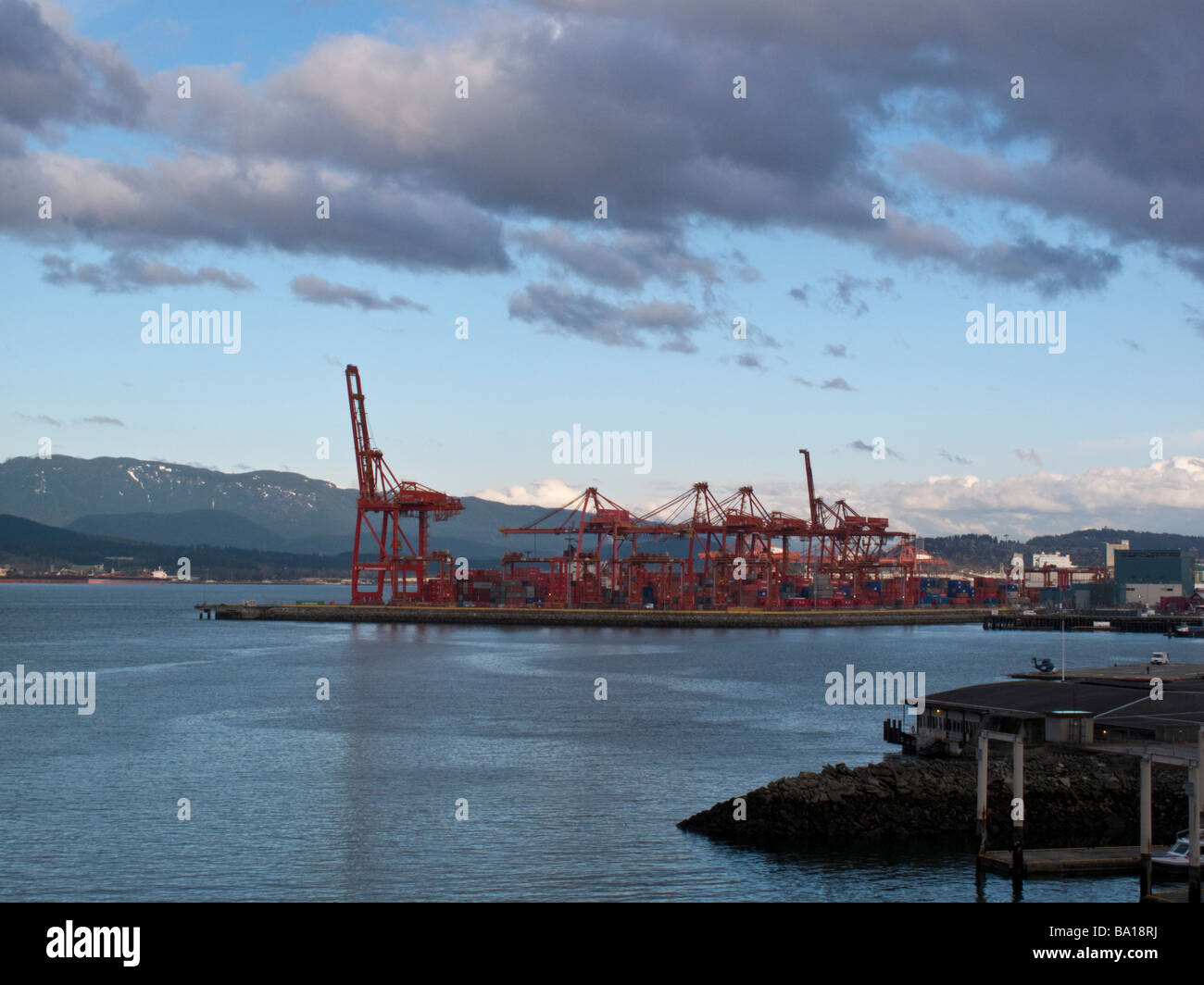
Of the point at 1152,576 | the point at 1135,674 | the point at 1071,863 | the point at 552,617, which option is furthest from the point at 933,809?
the point at 1152,576

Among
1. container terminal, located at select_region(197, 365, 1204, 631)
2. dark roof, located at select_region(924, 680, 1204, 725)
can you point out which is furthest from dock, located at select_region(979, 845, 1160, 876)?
container terminal, located at select_region(197, 365, 1204, 631)

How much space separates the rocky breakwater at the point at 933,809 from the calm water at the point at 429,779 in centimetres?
144

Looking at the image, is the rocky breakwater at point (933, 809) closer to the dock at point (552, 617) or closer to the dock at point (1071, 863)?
the dock at point (1071, 863)

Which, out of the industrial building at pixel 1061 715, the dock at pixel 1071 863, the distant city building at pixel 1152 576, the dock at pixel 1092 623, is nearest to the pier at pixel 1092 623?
the dock at pixel 1092 623

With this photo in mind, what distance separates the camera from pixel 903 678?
216 ft

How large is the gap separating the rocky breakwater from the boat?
3266 millimetres

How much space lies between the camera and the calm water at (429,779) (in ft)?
76.9

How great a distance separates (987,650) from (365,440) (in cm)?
6105

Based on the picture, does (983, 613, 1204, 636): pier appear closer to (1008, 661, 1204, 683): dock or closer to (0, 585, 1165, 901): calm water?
(0, 585, 1165, 901): calm water

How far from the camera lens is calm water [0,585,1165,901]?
923 inches

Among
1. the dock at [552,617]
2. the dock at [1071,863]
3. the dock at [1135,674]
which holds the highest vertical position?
the dock at [1135,674]
